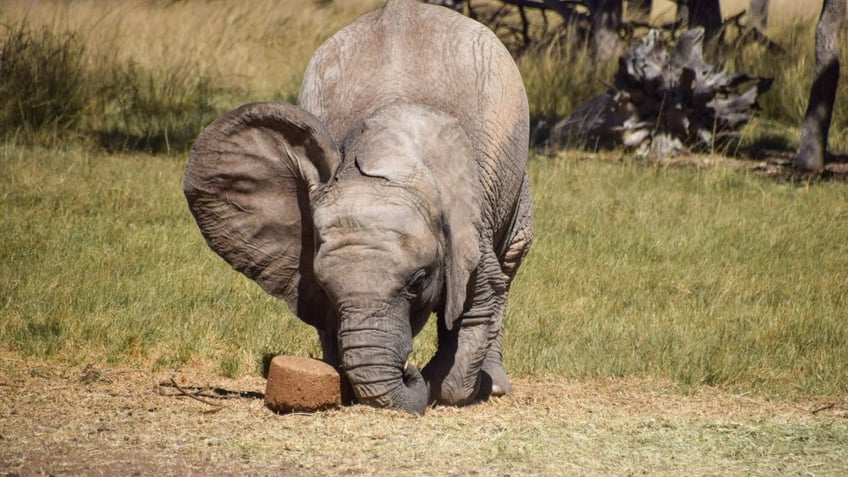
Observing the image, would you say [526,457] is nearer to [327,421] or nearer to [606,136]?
[327,421]

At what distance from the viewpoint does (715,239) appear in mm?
10297

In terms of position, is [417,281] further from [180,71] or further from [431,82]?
[180,71]

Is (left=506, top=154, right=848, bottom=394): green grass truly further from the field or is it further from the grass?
the grass

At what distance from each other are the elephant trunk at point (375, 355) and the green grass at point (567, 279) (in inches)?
70.5

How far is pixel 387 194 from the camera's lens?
201 inches

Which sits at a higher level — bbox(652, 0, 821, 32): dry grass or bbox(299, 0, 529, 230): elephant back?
bbox(299, 0, 529, 230): elephant back

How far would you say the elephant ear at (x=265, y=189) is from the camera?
17.9 feet

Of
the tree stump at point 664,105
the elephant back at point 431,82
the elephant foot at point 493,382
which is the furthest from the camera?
the tree stump at point 664,105

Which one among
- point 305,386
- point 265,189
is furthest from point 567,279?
point 305,386

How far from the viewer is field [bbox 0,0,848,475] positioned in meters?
4.98

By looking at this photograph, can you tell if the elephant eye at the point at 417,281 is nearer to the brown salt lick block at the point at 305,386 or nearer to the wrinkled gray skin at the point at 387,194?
the wrinkled gray skin at the point at 387,194

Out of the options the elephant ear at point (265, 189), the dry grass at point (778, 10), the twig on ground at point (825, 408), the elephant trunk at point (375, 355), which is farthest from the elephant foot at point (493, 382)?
the dry grass at point (778, 10)

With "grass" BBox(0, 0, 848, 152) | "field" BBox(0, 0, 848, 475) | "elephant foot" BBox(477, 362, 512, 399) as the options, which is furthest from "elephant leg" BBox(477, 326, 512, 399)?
"grass" BBox(0, 0, 848, 152)

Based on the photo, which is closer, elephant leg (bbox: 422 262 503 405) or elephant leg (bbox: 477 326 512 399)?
elephant leg (bbox: 422 262 503 405)
